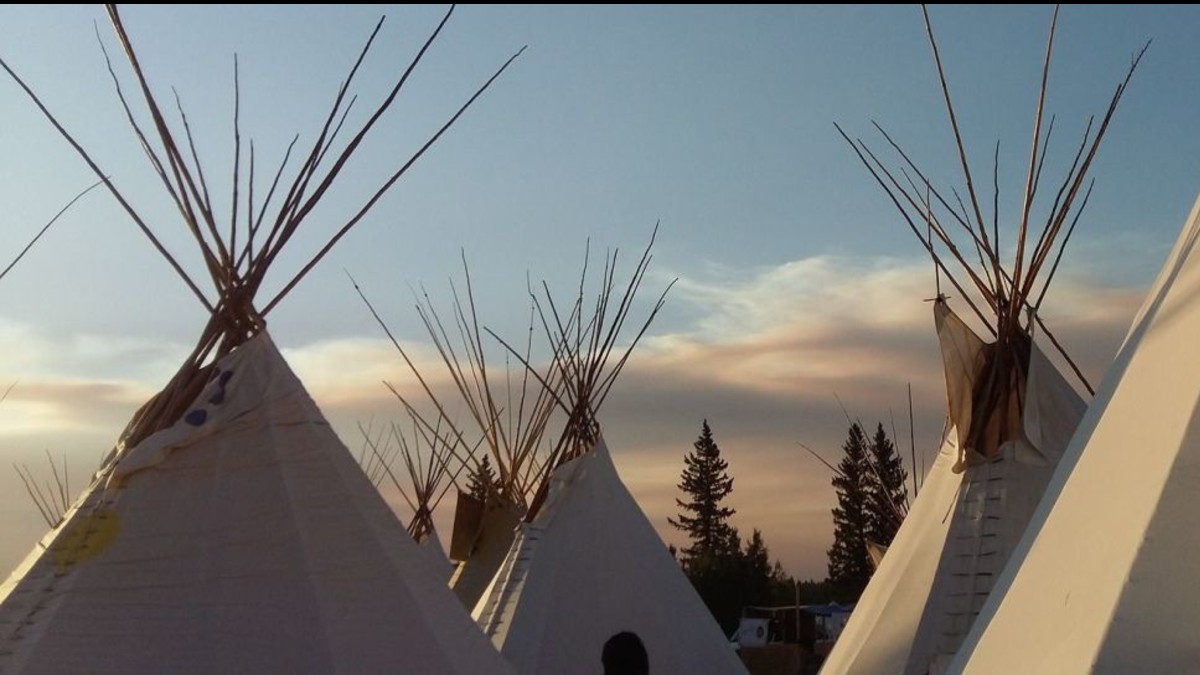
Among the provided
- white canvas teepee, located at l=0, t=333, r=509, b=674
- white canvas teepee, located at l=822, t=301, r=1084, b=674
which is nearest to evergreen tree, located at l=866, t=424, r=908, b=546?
white canvas teepee, located at l=822, t=301, r=1084, b=674

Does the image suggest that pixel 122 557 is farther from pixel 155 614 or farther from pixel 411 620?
pixel 411 620

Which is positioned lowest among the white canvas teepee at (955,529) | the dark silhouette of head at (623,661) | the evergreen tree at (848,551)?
the dark silhouette of head at (623,661)

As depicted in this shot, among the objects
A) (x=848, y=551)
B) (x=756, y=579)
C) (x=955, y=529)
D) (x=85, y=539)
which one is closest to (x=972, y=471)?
(x=955, y=529)

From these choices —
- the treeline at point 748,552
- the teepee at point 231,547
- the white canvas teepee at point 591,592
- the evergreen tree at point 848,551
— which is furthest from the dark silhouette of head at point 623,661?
the evergreen tree at point 848,551

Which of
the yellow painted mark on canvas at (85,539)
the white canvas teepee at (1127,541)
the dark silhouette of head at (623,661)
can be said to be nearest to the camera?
the white canvas teepee at (1127,541)

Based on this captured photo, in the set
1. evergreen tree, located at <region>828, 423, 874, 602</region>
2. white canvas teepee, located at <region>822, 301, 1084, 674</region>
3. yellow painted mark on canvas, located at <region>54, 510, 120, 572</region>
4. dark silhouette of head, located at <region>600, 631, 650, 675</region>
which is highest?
evergreen tree, located at <region>828, 423, 874, 602</region>

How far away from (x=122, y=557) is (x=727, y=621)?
1018 inches

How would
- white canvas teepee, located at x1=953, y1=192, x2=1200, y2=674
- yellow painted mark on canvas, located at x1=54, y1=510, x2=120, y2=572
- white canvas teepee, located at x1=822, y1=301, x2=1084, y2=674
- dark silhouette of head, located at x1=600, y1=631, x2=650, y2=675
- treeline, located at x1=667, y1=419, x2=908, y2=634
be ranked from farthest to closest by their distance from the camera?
treeline, located at x1=667, y1=419, x2=908, y2=634, white canvas teepee, located at x1=822, y1=301, x2=1084, y2=674, dark silhouette of head, located at x1=600, y1=631, x2=650, y2=675, yellow painted mark on canvas, located at x1=54, y1=510, x2=120, y2=572, white canvas teepee, located at x1=953, y1=192, x2=1200, y2=674

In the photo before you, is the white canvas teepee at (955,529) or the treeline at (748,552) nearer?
the white canvas teepee at (955,529)

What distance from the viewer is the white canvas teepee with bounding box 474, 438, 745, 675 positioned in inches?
363

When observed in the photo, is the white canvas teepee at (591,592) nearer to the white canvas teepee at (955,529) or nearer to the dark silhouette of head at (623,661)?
the white canvas teepee at (955,529)

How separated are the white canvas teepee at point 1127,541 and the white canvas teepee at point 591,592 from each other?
232 inches

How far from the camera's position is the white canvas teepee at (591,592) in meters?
9.22

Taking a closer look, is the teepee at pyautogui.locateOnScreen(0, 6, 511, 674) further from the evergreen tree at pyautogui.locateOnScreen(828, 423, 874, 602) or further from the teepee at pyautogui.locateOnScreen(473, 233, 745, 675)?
the evergreen tree at pyautogui.locateOnScreen(828, 423, 874, 602)
